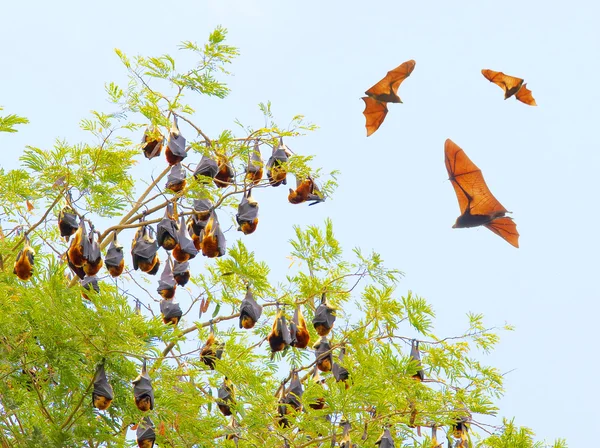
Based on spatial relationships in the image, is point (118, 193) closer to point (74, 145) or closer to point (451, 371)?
point (74, 145)

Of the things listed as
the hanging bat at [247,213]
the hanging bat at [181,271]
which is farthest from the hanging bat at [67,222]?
the hanging bat at [247,213]

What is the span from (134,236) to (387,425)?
2.79m

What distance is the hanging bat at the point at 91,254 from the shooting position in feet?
21.5

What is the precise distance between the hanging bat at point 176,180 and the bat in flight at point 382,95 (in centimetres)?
206

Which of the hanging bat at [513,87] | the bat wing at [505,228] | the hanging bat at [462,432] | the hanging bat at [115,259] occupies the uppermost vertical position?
the hanging bat at [513,87]

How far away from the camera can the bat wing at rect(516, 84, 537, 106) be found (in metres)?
6.99

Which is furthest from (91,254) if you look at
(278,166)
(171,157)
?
(278,166)

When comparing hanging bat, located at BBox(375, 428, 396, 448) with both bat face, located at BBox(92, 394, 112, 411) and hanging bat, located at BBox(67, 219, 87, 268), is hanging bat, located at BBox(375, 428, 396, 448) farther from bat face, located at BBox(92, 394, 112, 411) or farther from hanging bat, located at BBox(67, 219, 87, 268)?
hanging bat, located at BBox(67, 219, 87, 268)

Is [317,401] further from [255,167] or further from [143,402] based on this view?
[255,167]

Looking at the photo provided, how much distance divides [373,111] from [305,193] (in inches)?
60.5

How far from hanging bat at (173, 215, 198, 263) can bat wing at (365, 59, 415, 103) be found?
→ 2434mm

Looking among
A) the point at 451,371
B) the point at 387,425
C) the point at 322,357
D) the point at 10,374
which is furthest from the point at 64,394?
the point at 451,371

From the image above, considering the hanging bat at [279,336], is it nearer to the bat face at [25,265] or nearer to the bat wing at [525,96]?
the bat face at [25,265]

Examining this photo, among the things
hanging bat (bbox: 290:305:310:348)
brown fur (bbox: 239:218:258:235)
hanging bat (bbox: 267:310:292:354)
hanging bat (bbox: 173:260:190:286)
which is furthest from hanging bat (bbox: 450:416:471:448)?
hanging bat (bbox: 173:260:190:286)
